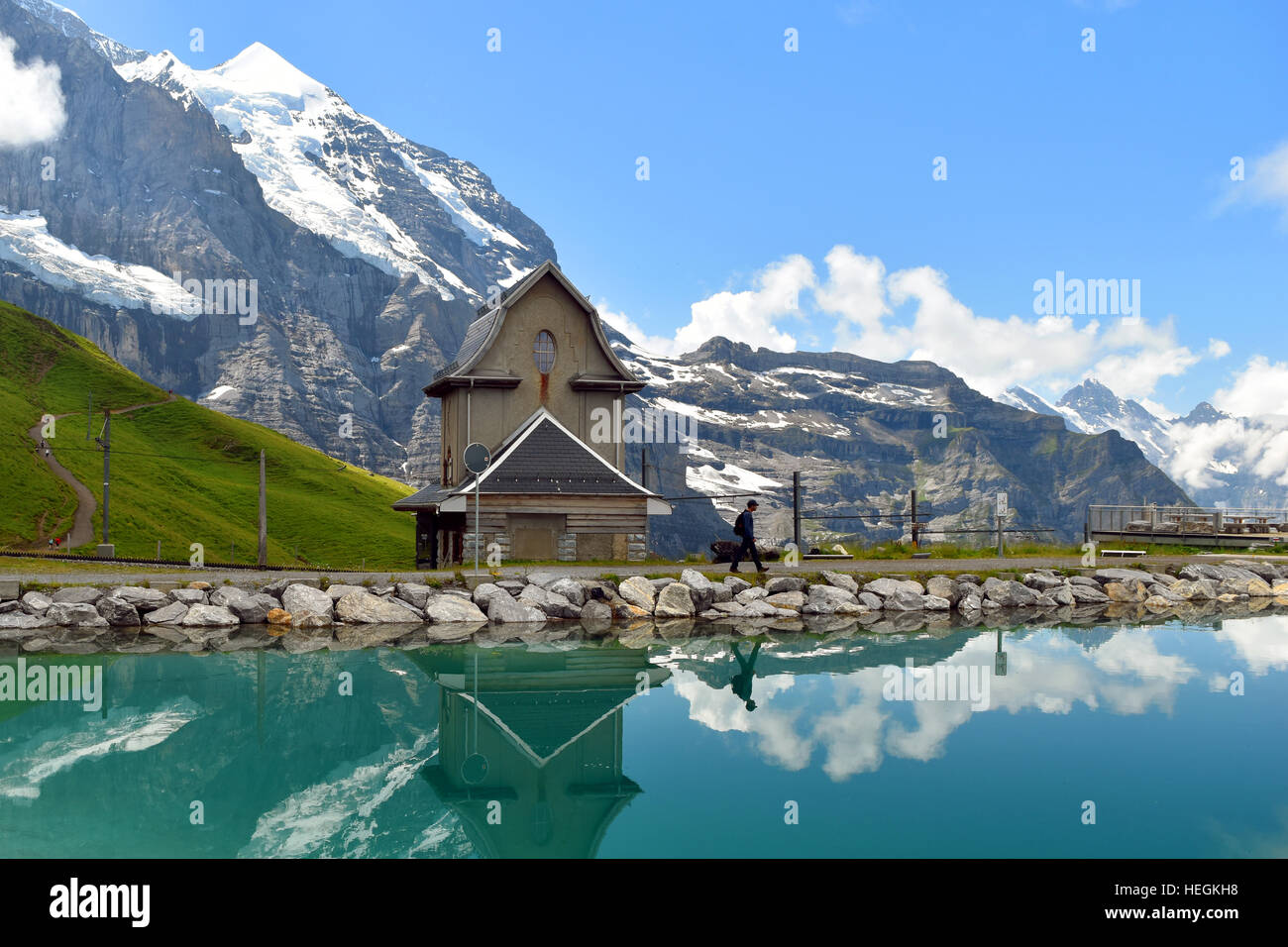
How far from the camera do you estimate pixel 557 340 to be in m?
42.8

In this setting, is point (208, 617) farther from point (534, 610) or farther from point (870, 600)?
point (870, 600)

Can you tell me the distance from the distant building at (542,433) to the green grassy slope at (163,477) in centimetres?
2255

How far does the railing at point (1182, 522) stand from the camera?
51.3 metres

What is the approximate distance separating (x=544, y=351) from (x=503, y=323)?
207cm

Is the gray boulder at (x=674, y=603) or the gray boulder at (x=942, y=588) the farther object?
the gray boulder at (x=942, y=588)

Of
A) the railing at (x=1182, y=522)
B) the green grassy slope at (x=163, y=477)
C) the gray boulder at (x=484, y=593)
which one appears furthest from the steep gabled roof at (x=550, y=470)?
the railing at (x=1182, y=522)

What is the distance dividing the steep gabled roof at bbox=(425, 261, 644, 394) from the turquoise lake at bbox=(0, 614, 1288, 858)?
2248cm

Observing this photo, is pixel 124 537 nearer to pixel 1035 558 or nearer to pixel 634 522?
pixel 634 522

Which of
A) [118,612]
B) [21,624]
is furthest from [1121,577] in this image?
[21,624]

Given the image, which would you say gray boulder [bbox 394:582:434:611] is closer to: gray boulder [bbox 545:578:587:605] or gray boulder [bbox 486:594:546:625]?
gray boulder [bbox 486:594:546:625]

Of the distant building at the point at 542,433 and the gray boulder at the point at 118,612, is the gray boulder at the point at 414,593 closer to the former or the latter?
the gray boulder at the point at 118,612

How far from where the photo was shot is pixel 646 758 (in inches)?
494
